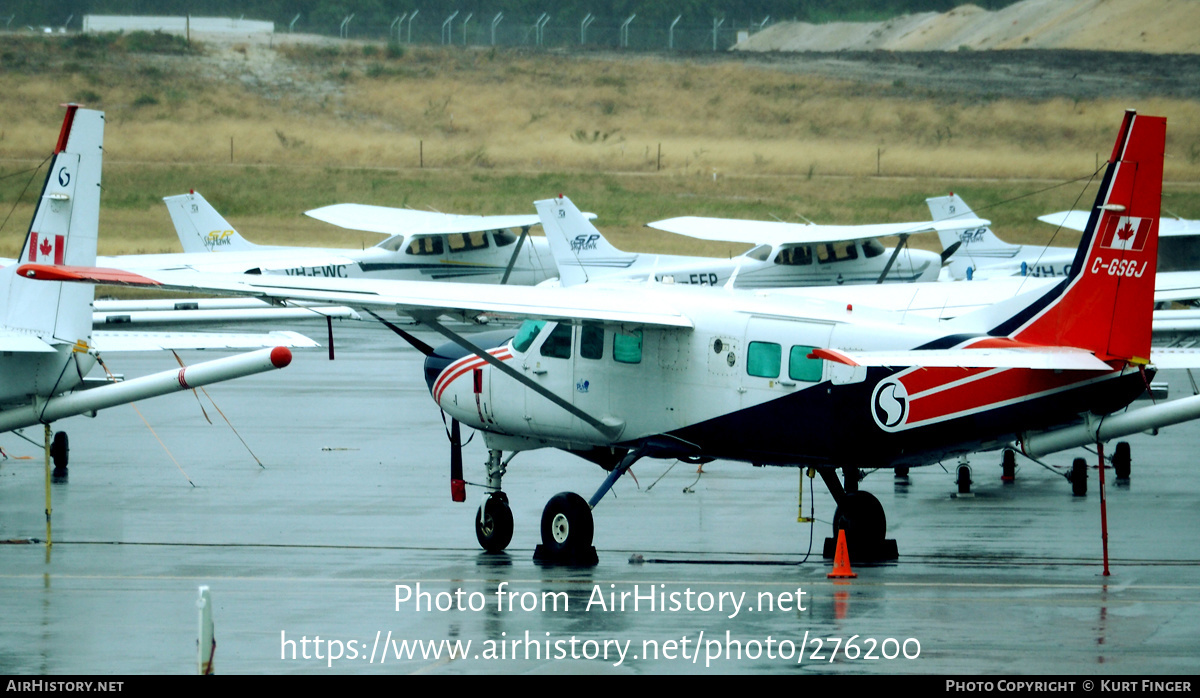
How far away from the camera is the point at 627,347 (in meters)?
13.6

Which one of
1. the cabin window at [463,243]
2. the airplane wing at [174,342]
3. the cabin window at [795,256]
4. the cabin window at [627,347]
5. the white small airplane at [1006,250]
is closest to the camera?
the cabin window at [627,347]

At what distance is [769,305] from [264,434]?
35.3 ft

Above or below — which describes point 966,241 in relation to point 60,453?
above

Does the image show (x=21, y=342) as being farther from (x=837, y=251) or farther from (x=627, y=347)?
(x=837, y=251)

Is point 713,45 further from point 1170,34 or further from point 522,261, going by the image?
point 522,261

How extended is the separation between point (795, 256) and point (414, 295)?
960 inches

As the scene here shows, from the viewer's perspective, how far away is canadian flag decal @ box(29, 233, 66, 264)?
52.0 ft

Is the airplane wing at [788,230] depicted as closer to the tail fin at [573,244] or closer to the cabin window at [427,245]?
the tail fin at [573,244]

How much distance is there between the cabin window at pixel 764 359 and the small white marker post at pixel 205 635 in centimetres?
593

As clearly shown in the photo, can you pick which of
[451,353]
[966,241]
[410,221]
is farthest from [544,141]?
[451,353]

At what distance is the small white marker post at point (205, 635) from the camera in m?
7.96

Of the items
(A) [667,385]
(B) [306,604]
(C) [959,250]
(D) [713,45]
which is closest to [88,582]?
(B) [306,604]

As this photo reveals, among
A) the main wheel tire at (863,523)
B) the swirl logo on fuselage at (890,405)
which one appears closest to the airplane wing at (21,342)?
the main wheel tire at (863,523)

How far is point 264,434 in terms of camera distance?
859 inches
